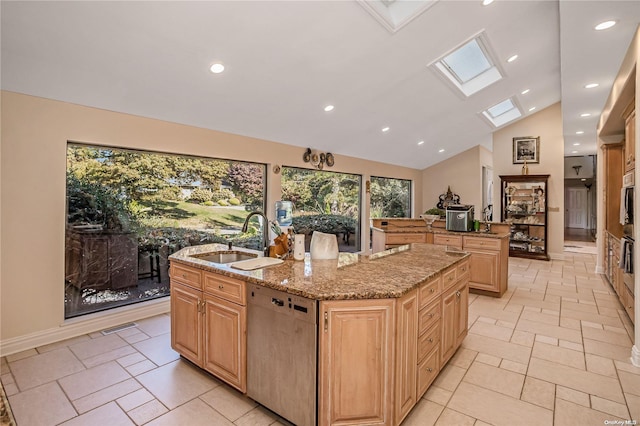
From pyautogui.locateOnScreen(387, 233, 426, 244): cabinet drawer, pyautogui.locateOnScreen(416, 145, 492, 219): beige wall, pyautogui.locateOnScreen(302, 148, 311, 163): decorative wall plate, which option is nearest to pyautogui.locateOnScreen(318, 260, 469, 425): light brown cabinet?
pyautogui.locateOnScreen(387, 233, 426, 244): cabinet drawer

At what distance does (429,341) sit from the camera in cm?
218

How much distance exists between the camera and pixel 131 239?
3.80 meters

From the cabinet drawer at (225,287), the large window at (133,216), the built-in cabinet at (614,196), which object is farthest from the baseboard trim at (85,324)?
the built-in cabinet at (614,196)

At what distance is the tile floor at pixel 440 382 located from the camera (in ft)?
6.79

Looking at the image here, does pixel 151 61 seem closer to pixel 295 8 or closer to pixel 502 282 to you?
pixel 295 8

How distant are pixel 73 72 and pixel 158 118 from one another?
0.96m

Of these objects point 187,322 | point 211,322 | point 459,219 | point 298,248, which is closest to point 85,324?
point 187,322

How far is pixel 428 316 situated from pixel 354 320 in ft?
2.16

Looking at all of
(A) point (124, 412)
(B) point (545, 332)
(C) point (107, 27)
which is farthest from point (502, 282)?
(C) point (107, 27)

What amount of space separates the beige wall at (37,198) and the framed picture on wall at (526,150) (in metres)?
8.10

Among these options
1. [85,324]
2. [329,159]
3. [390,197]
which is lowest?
[85,324]

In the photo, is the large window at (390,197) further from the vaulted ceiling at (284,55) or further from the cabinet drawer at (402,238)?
the vaulted ceiling at (284,55)

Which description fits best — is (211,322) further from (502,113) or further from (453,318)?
(502,113)

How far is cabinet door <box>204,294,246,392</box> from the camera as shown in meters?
2.14
